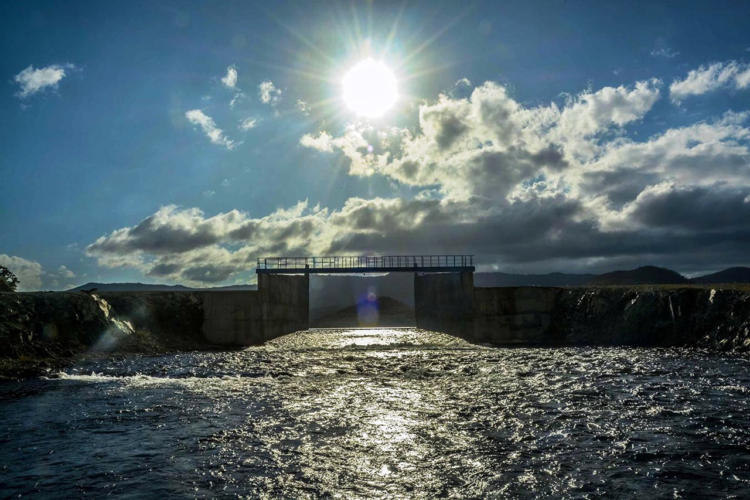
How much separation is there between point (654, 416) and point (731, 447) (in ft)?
12.5

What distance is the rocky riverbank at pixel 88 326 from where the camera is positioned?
3653 centimetres

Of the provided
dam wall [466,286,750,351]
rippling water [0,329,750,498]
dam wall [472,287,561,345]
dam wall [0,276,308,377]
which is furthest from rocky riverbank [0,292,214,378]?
dam wall [466,286,750,351]

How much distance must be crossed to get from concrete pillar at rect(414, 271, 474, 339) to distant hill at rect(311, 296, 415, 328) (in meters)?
39.1

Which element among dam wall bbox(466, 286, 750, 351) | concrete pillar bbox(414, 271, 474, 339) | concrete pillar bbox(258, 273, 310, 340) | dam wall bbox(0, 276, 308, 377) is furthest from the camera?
concrete pillar bbox(414, 271, 474, 339)

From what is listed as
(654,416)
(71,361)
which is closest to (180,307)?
(71,361)

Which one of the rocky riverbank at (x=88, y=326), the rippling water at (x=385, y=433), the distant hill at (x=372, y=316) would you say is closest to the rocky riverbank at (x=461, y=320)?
the rocky riverbank at (x=88, y=326)

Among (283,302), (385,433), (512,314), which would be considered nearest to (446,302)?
(512,314)

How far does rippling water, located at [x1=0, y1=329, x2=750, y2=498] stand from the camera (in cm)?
1184

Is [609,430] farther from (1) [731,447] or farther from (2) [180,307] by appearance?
(2) [180,307]

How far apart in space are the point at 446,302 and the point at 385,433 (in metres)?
49.5

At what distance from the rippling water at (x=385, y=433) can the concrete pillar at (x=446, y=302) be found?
30269 millimetres

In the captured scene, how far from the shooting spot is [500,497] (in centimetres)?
1084

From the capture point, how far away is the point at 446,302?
6469 cm

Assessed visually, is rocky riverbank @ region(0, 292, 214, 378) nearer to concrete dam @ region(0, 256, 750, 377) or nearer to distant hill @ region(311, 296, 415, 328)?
concrete dam @ region(0, 256, 750, 377)
